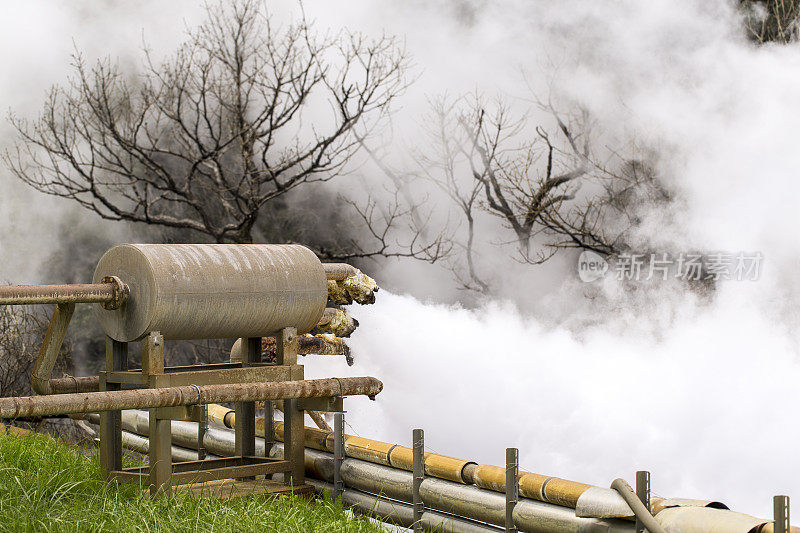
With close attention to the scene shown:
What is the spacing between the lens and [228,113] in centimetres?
1700

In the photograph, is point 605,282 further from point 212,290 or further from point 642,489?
point 642,489

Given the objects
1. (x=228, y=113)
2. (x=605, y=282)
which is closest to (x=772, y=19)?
(x=605, y=282)

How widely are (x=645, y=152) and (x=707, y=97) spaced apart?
1221 millimetres

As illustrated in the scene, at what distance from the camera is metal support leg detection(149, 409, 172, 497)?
5.16m

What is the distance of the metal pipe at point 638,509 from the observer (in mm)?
3865

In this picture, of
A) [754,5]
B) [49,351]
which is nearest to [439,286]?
[754,5]

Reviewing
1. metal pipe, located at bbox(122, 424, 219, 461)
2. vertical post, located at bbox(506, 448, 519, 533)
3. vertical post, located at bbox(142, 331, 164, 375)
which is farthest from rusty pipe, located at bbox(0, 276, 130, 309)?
vertical post, located at bbox(506, 448, 519, 533)

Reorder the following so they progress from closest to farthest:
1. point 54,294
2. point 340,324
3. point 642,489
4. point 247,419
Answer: point 642,489, point 54,294, point 247,419, point 340,324

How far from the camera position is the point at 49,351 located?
5.29 m

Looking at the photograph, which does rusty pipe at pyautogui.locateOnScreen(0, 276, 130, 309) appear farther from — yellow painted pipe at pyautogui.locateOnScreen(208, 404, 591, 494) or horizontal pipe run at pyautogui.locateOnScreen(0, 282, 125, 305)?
yellow painted pipe at pyautogui.locateOnScreen(208, 404, 591, 494)

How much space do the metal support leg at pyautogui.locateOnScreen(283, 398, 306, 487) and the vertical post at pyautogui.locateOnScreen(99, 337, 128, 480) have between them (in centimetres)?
92

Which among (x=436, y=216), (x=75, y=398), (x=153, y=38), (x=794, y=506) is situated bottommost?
(x=794, y=506)

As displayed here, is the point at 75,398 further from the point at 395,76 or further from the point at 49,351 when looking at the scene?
the point at 395,76

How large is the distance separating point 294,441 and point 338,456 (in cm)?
27
